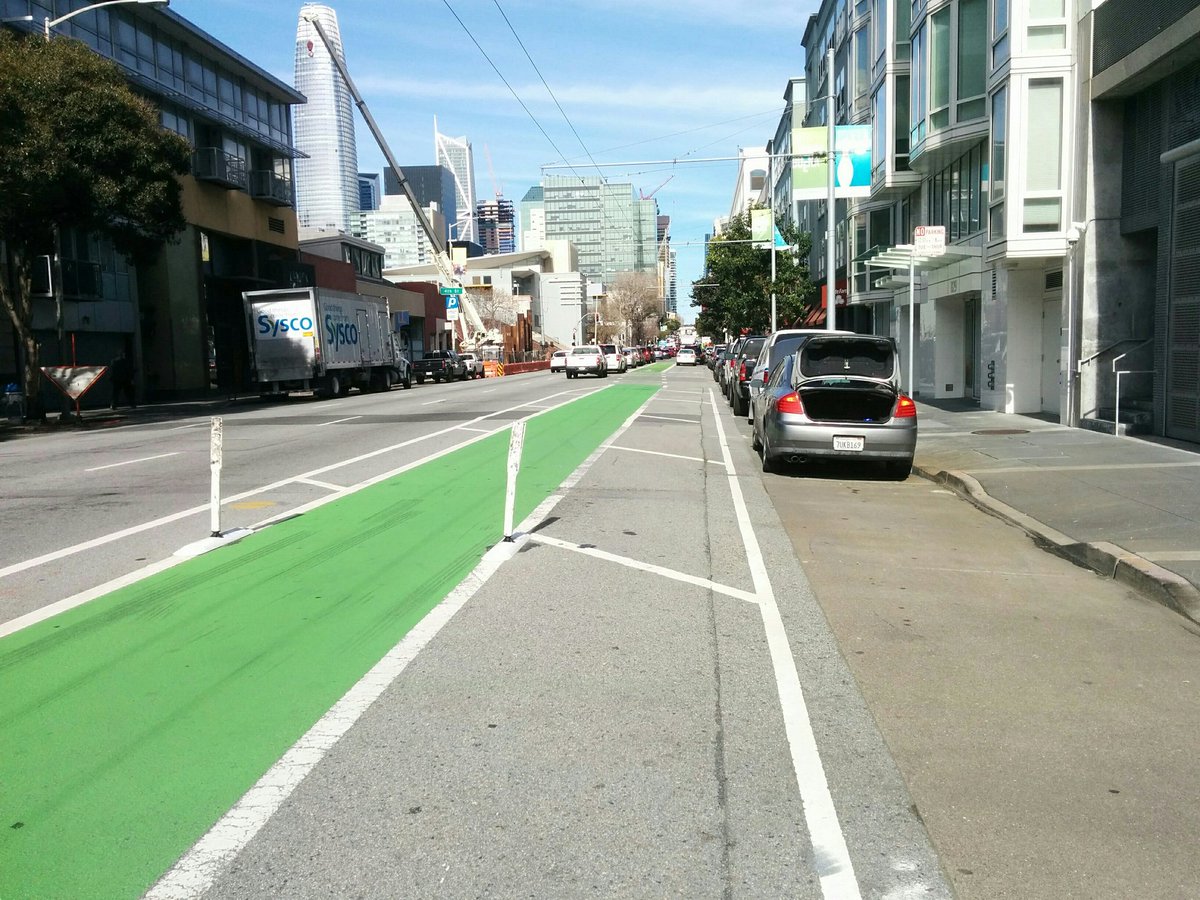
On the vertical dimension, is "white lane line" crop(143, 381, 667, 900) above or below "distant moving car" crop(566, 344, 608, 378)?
below

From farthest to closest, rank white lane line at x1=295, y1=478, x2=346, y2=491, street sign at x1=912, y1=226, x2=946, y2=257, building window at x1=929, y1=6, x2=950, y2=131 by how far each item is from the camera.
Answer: building window at x1=929, y1=6, x2=950, y2=131
street sign at x1=912, y1=226, x2=946, y2=257
white lane line at x1=295, y1=478, x2=346, y2=491

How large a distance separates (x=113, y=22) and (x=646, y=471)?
105 ft

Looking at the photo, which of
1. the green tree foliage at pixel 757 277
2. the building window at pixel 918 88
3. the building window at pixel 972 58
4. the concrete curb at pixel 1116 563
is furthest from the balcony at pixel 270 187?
the concrete curb at pixel 1116 563

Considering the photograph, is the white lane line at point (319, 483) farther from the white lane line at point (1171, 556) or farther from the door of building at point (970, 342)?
the door of building at point (970, 342)

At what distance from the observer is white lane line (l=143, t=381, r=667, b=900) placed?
11.4 ft

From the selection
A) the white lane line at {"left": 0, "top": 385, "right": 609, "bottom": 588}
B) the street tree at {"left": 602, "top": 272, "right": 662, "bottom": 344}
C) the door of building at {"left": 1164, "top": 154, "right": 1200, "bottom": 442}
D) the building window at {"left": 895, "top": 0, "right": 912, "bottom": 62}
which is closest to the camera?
the white lane line at {"left": 0, "top": 385, "right": 609, "bottom": 588}

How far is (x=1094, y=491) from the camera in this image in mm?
11523

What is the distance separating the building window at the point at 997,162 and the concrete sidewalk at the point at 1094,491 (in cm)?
456

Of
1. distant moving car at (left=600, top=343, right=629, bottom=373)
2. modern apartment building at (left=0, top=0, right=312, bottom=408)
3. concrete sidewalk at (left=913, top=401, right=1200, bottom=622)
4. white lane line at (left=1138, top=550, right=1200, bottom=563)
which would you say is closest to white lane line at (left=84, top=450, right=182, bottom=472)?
concrete sidewalk at (left=913, top=401, right=1200, bottom=622)

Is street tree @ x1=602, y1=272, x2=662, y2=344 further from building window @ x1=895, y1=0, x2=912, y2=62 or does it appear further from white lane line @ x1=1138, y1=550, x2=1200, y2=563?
white lane line @ x1=1138, y1=550, x2=1200, y2=563

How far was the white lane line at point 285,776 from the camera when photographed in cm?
347

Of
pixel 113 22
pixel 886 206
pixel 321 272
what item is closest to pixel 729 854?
pixel 886 206

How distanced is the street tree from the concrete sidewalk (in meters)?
130

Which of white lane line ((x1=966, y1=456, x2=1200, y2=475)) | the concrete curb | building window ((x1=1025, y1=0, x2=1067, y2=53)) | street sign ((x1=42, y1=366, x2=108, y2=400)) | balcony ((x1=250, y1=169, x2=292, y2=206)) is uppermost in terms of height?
balcony ((x1=250, y1=169, x2=292, y2=206))
